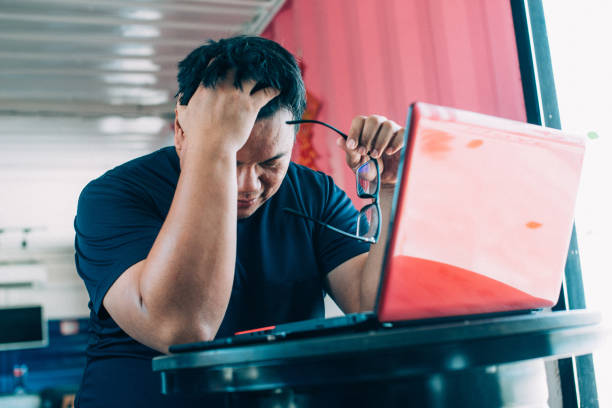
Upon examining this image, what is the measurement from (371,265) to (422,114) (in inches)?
23.5

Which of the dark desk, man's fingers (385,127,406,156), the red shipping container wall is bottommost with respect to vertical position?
the dark desk

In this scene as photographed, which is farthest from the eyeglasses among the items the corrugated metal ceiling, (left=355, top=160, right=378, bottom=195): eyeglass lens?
the corrugated metal ceiling

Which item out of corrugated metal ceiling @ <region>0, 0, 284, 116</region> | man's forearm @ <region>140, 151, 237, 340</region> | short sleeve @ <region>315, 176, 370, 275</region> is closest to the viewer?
man's forearm @ <region>140, 151, 237, 340</region>

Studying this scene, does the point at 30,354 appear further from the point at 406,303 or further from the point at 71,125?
the point at 406,303

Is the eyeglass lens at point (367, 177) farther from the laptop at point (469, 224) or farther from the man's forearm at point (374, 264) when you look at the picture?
the laptop at point (469, 224)

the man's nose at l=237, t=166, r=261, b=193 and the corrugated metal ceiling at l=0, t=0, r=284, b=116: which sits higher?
the corrugated metal ceiling at l=0, t=0, r=284, b=116

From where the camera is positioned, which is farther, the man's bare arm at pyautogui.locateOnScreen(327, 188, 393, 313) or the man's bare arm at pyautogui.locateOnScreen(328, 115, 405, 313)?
the man's bare arm at pyautogui.locateOnScreen(327, 188, 393, 313)

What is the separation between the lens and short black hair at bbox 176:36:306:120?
3.01 feet

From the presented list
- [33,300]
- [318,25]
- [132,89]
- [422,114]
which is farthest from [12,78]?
[33,300]

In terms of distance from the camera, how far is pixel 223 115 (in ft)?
2.80

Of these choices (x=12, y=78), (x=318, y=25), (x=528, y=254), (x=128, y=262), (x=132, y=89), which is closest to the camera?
(x=528, y=254)

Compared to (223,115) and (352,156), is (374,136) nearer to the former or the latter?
(352,156)

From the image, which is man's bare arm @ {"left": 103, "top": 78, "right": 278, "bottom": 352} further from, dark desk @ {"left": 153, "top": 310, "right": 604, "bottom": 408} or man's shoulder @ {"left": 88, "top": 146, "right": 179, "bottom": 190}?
man's shoulder @ {"left": 88, "top": 146, "right": 179, "bottom": 190}

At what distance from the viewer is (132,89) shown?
4750mm
